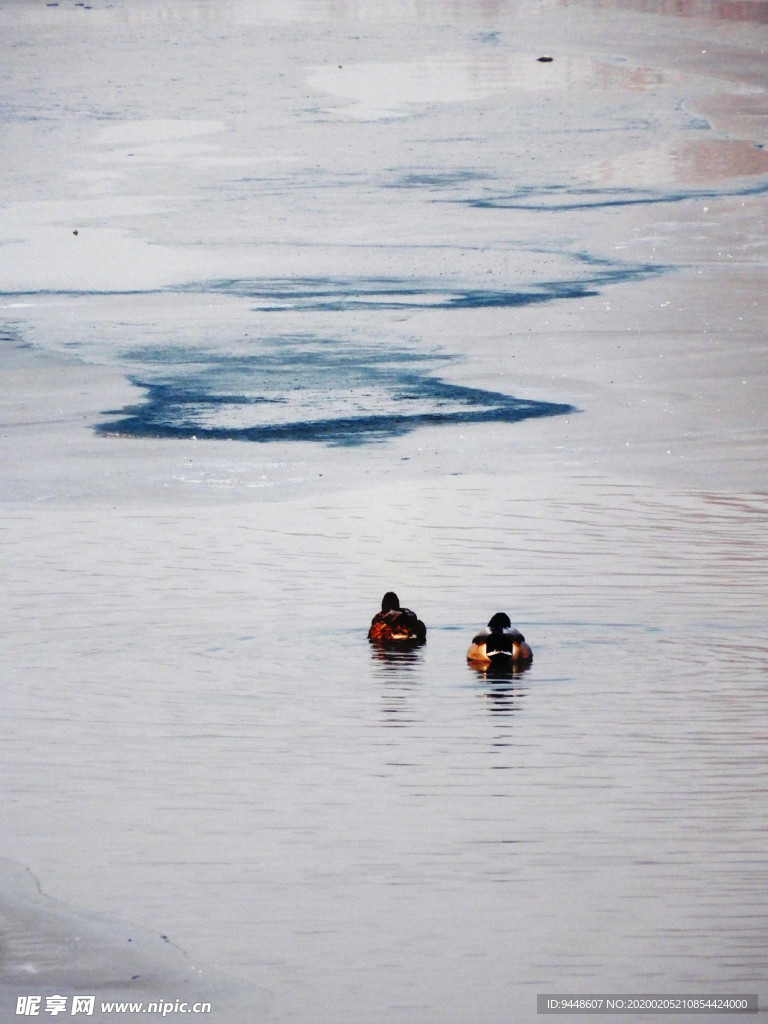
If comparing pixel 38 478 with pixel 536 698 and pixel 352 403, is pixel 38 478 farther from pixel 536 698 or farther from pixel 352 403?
pixel 536 698

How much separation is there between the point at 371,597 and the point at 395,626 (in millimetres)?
1073

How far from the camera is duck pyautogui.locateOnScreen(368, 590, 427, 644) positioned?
9577 mm

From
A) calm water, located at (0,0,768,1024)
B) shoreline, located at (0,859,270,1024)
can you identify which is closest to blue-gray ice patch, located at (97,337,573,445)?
calm water, located at (0,0,768,1024)

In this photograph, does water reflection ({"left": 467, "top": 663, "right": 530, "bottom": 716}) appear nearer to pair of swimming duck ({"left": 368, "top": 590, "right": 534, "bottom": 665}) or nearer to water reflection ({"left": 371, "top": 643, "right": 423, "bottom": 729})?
pair of swimming duck ({"left": 368, "top": 590, "right": 534, "bottom": 665})

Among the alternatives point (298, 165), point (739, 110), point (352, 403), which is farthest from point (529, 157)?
point (352, 403)

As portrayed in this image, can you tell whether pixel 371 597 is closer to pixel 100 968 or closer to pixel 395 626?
pixel 395 626

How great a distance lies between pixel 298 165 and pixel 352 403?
11.7 meters

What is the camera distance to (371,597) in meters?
10.7

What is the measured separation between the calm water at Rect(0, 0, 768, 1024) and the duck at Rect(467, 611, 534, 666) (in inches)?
6.8

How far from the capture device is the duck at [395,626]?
958 centimetres

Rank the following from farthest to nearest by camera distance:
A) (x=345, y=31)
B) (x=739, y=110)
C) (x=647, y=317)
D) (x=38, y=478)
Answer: (x=345, y=31)
(x=739, y=110)
(x=647, y=317)
(x=38, y=478)

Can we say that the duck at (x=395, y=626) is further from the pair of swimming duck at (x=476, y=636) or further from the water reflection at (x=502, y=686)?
the water reflection at (x=502, y=686)

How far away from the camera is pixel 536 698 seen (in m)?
9.23

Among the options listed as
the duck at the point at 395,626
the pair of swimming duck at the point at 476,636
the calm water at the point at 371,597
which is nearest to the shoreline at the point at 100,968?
the calm water at the point at 371,597
